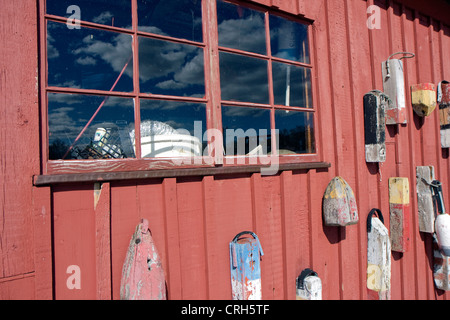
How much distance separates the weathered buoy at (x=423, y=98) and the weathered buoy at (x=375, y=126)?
643 millimetres

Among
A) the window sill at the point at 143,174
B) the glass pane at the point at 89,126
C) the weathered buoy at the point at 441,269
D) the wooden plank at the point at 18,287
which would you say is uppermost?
the glass pane at the point at 89,126

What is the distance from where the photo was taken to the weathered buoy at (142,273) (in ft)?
4.95

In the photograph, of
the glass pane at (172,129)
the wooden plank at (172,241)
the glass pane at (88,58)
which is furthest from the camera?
the glass pane at (172,129)

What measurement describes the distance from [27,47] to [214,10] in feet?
3.87

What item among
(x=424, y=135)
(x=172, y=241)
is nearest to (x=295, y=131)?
(x=172, y=241)

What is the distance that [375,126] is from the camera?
268cm

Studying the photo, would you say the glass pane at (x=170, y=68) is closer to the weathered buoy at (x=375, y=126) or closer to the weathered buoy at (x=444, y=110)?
the weathered buoy at (x=375, y=126)

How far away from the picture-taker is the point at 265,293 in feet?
7.07

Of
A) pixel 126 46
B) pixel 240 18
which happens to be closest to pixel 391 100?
pixel 240 18

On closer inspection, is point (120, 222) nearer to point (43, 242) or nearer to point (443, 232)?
point (43, 242)

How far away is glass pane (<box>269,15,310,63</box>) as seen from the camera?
2.47 m

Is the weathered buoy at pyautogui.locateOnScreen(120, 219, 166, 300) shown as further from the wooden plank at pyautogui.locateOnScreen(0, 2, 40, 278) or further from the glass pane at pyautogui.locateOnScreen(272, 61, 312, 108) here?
the glass pane at pyautogui.locateOnScreen(272, 61, 312, 108)

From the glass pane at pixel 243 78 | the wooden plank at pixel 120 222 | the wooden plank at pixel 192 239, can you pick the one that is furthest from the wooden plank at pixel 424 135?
the wooden plank at pixel 120 222
